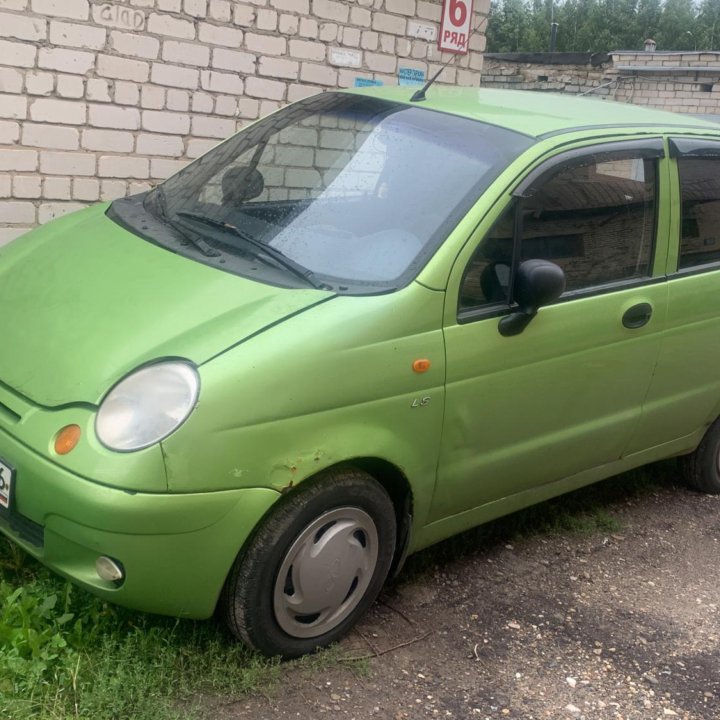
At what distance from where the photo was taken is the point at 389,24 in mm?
7074

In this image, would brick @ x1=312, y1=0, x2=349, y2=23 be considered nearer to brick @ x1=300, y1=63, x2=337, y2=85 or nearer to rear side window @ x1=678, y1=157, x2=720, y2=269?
brick @ x1=300, y1=63, x2=337, y2=85

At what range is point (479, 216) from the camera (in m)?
3.27

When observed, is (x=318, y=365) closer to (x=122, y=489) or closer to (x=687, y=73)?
(x=122, y=489)

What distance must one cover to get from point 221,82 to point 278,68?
1.52ft

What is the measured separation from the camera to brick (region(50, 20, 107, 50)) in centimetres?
552

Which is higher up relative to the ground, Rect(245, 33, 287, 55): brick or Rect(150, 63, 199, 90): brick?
Rect(245, 33, 287, 55): brick

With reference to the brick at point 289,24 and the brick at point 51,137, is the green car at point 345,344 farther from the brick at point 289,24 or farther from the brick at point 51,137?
the brick at point 289,24

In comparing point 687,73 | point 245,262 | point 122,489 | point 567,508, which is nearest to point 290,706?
point 122,489

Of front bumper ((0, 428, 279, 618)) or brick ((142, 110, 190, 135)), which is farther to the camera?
brick ((142, 110, 190, 135))

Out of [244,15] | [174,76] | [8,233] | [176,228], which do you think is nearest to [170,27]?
[174,76]

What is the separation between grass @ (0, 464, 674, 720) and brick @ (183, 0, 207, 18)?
12.6ft

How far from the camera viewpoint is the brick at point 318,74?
6.69 m

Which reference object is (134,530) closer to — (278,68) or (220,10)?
(220,10)

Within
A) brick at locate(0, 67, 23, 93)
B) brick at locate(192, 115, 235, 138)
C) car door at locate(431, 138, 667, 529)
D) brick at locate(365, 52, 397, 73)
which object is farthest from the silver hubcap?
brick at locate(365, 52, 397, 73)
